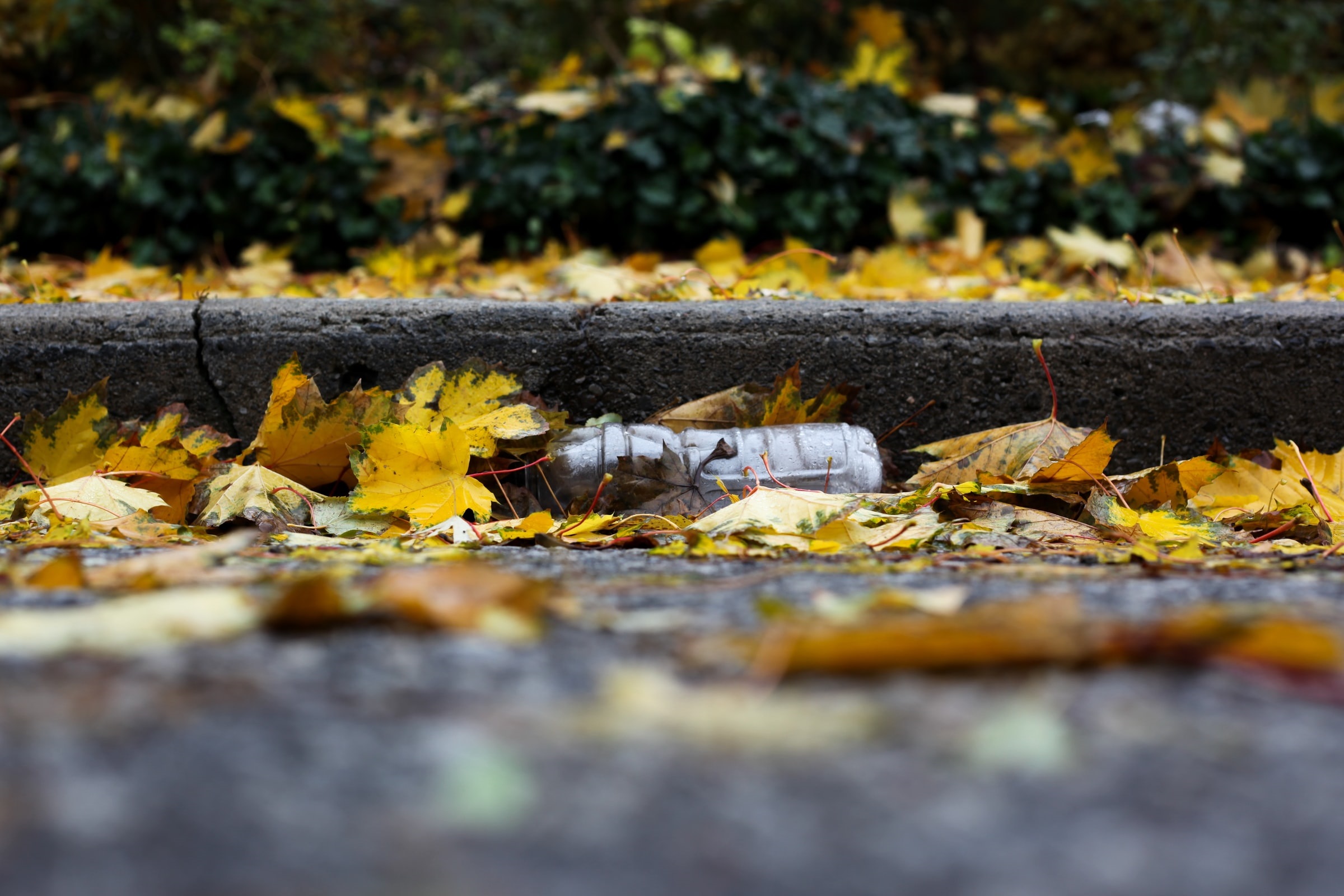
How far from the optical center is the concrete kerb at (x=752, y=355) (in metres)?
2.00

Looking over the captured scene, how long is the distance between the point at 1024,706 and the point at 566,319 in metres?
1.48

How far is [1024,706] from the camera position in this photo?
64 centimetres

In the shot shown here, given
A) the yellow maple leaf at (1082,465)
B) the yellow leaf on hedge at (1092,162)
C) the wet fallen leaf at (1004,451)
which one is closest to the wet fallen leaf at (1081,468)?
the yellow maple leaf at (1082,465)

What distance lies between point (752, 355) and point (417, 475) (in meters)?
0.68

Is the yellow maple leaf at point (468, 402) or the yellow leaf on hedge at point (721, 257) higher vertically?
the yellow leaf on hedge at point (721, 257)

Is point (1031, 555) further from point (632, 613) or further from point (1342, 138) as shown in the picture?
point (1342, 138)

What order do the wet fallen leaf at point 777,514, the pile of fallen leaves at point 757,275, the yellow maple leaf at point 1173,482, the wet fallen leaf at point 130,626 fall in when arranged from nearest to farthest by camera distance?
the wet fallen leaf at point 130,626 → the wet fallen leaf at point 777,514 → the yellow maple leaf at point 1173,482 → the pile of fallen leaves at point 757,275

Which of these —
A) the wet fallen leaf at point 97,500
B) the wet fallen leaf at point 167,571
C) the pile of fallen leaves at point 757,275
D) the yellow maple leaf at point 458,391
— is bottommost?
the wet fallen leaf at point 97,500

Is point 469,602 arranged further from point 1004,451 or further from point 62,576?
point 1004,451

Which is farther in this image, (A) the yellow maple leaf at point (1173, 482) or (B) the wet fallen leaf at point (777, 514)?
(A) the yellow maple leaf at point (1173, 482)

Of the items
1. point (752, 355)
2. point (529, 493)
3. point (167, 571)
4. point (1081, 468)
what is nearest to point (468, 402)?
point (529, 493)

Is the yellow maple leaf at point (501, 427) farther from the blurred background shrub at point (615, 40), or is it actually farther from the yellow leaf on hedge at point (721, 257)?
the blurred background shrub at point (615, 40)

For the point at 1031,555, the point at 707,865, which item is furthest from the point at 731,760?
the point at 1031,555

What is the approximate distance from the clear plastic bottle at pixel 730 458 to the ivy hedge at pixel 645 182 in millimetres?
1255
